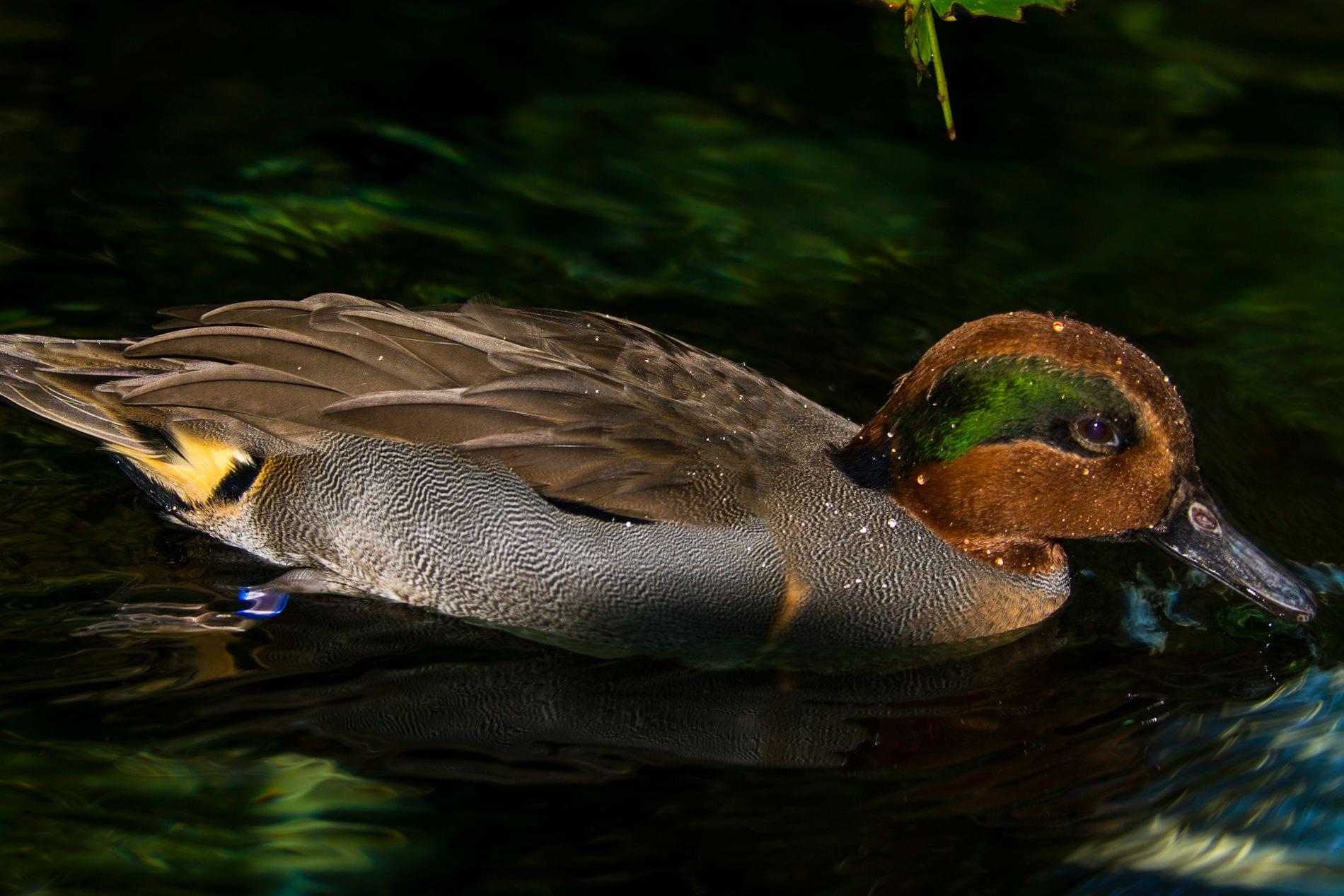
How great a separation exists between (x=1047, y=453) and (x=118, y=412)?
2.62 metres

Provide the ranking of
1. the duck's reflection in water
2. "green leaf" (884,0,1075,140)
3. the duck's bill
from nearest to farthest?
"green leaf" (884,0,1075,140) → the duck's reflection in water → the duck's bill

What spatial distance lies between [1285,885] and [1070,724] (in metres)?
0.69

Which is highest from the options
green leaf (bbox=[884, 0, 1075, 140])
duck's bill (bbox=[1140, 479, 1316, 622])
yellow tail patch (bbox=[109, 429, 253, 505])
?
green leaf (bbox=[884, 0, 1075, 140])

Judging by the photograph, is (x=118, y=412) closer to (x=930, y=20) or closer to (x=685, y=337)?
(x=685, y=337)

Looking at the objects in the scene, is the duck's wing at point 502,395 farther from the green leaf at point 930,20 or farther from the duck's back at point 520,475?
the green leaf at point 930,20

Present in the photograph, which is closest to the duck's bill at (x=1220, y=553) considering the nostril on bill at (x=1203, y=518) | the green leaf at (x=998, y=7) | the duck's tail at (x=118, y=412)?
the nostril on bill at (x=1203, y=518)

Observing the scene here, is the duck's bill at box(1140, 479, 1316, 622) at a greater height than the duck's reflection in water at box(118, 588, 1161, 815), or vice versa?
the duck's bill at box(1140, 479, 1316, 622)

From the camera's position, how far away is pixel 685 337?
5.59m

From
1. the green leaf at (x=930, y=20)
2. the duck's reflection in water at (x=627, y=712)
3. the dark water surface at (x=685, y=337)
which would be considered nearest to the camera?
the green leaf at (x=930, y=20)

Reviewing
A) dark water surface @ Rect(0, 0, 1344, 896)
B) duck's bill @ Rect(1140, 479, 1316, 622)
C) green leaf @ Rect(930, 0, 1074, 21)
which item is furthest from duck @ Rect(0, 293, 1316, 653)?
green leaf @ Rect(930, 0, 1074, 21)

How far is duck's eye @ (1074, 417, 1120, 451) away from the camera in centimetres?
411

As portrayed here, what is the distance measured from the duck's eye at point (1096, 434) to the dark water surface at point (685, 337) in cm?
63

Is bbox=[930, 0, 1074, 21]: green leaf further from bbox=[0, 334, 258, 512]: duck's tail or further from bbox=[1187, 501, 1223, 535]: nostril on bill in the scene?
bbox=[0, 334, 258, 512]: duck's tail

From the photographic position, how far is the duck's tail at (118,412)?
171 inches
